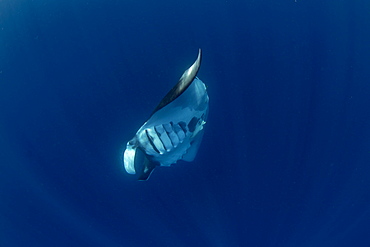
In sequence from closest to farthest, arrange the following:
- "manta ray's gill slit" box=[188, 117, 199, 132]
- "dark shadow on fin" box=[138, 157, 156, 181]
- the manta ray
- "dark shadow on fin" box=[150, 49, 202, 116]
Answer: "dark shadow on fin" box=[150, 49, 202, 116] < the manta ray < "manta ray's gill slit" box=[188, 117, 199, 132] < "dark shadow on fin" box=[138, 157, 156, 181]

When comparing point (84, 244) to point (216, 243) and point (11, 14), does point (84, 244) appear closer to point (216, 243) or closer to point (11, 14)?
point (216, 243)

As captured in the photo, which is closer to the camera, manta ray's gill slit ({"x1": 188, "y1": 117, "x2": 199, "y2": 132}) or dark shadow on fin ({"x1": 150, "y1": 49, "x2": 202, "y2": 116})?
dark shadow on fin ({"x1": 150, "y1": 49, "x2": 202, "y2": 116})

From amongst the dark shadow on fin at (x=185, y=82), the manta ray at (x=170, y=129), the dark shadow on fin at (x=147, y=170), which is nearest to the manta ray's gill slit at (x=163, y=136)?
the manta ray at (x=170, y=129)

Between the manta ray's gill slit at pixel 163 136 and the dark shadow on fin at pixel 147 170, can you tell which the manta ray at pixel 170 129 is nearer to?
the manta ray's gill slit at pixel 163 136

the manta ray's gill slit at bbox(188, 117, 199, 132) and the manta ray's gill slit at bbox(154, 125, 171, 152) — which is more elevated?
the manta ray's gill slit at bbox(188, 117, 199, 132)

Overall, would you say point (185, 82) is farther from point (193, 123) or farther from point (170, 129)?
point (193, 123)

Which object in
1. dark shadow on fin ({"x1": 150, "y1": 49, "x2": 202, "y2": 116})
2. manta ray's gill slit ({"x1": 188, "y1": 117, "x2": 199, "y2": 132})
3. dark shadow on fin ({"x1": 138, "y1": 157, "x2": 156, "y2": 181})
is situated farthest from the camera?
dark shadow on fin ({"x1": 138, "y1": 157, "x2": 156, "y2": 181})

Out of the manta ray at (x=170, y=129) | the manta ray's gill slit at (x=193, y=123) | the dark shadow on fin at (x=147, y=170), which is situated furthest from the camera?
the dark shadow on fin at (x=147, y=170)

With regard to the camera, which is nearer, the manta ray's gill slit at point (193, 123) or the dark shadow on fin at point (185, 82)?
the dark shadow on fin at point (185, 82)

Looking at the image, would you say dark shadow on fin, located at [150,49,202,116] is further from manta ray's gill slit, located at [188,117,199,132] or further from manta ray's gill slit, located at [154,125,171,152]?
manta ray's gill slit, located at [188,117,199,132]

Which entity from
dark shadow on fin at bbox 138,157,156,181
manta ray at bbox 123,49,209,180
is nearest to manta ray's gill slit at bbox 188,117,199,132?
manta ray at bbox 123,49,209,180

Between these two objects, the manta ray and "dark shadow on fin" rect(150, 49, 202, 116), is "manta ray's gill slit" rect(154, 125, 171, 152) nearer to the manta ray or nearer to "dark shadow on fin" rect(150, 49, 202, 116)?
the manta ray

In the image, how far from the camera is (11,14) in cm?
560

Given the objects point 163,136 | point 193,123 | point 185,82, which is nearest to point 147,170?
point 163,136
